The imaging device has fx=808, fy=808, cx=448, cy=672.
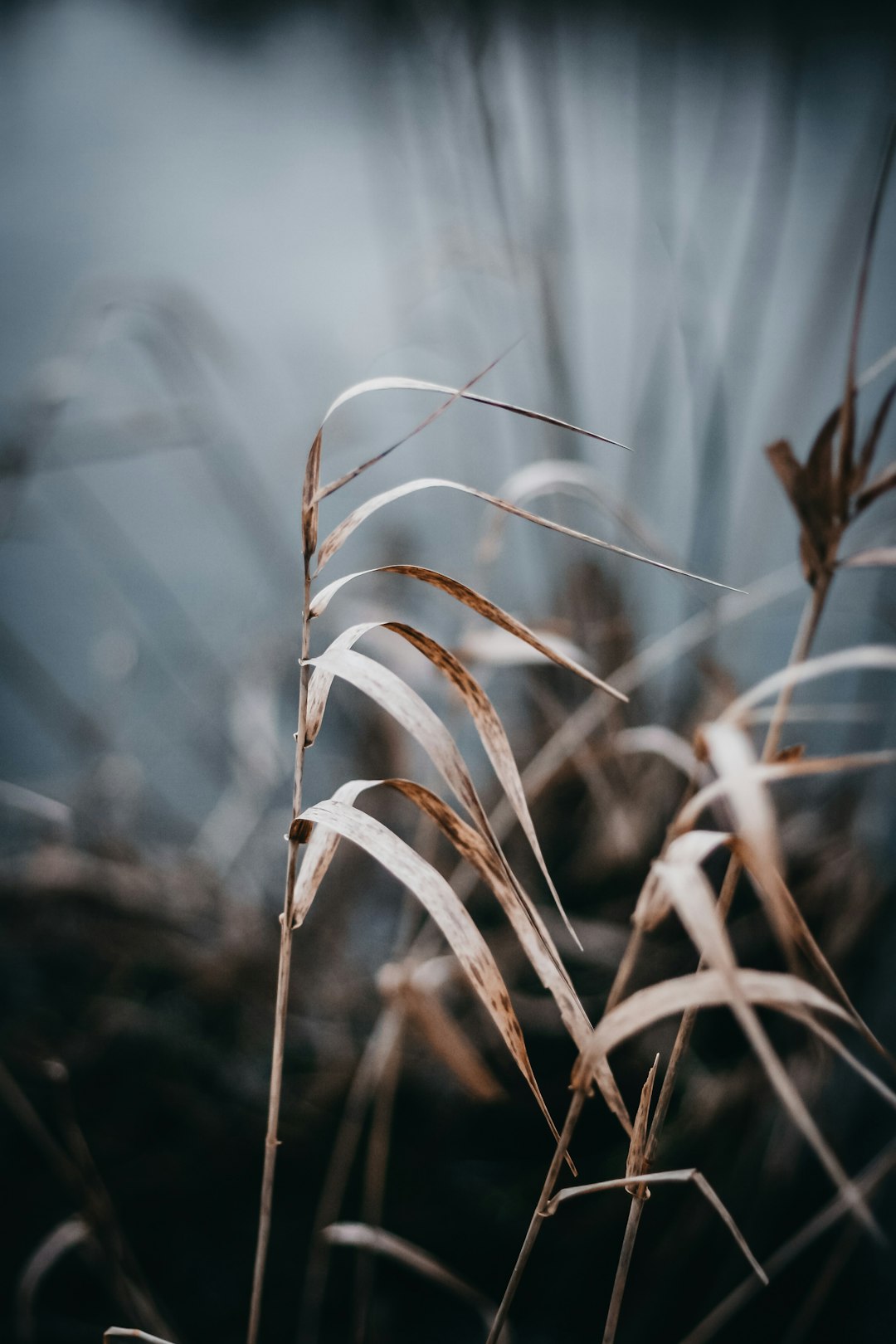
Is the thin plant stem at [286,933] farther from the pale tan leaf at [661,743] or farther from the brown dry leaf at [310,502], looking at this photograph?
the pale tan leaf at [661,743]

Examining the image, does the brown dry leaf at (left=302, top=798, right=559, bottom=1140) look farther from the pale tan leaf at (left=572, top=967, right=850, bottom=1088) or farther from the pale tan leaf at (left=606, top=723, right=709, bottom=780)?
the pale tan leaf at (left=606, top=723, right=709, bottom=780)

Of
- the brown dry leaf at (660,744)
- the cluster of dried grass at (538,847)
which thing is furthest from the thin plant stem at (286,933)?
the brown dry leaf at (660,744)

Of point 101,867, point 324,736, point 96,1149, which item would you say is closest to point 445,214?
point 324,736

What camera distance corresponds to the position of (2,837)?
20.1 inches

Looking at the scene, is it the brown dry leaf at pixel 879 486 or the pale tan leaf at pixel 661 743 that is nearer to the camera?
the brown dry leaf at pixel 879 486

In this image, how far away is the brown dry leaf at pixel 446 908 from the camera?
115 mm

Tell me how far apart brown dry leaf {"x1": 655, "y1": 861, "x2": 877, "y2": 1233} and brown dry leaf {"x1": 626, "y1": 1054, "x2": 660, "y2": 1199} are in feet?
0.08

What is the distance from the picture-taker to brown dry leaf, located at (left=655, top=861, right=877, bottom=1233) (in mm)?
91

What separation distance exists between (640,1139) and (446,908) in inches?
1.8

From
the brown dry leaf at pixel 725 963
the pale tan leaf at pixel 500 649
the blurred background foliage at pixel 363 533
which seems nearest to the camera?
the brown dry leaf at pixel 725 963

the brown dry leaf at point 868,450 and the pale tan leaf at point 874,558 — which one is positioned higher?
the brown dry leaf at point 868,450

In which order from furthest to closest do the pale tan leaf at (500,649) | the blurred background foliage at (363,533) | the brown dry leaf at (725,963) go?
1. the blurred background foliage at (363,533)
2. the pale tan leaf at (500,649)
3. the brown dry leaf at (725,963)

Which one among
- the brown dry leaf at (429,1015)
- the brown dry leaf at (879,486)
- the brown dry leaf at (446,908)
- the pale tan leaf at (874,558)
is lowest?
the brown dry leaf at (429,1015)

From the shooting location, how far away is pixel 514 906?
0.37ft
